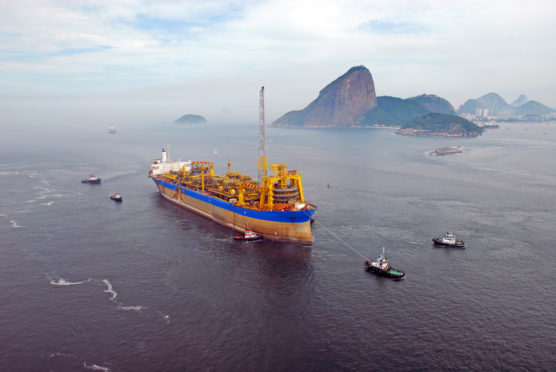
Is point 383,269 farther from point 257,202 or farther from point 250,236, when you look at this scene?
point 257,202

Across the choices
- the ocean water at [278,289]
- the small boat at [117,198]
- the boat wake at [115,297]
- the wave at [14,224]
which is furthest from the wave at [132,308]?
the small boat at [117,198]

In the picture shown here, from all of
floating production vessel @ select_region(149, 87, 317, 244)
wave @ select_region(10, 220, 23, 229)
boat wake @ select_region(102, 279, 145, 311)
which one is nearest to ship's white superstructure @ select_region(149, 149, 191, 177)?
floating production vessel @ select_region(149, 87, 317, 244)

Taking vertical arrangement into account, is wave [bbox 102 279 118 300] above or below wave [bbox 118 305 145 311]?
above

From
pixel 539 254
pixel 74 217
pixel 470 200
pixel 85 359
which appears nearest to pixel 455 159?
Answer: pixel 470 200

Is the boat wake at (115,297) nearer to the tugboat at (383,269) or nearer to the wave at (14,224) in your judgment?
the tugboat at (383,269)

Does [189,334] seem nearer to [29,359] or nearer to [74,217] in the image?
[29,359]

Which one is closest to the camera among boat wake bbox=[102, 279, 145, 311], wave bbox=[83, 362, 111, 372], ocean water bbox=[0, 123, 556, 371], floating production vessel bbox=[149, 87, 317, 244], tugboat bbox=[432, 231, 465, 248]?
wave bbox=[83, 362, 111, 372]

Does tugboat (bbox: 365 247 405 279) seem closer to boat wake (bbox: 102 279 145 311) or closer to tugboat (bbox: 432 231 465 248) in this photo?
tugboat (bbox: 432 231 465 248)
